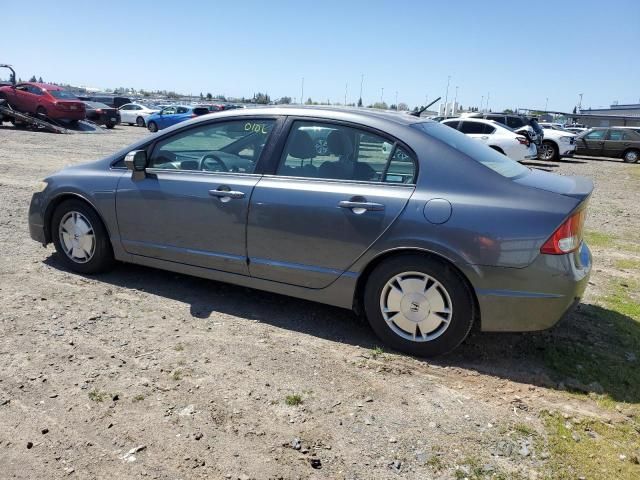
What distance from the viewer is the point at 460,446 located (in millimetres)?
2682

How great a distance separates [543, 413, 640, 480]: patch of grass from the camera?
2521 millimetres

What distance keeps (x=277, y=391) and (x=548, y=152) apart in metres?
21.0

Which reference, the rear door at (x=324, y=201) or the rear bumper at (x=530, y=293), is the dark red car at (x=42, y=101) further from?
the rear bumper at (x=530, y=293)

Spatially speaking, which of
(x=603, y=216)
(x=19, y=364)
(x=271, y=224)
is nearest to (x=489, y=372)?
(x=271, y=224)

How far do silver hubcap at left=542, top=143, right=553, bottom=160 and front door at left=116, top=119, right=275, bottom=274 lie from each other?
19.6m

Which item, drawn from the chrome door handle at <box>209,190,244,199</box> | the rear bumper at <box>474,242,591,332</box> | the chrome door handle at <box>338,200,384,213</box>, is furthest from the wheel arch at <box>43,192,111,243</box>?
the rear bumper at <box>474,242,591,332</box>

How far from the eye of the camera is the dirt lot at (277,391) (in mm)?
2555

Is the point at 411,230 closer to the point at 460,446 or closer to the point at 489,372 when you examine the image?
the point at 489,372

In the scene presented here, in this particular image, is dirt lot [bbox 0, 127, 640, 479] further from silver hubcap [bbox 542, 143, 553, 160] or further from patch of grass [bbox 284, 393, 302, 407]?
silver hubcap [bbox 542, 143, 553, 160]

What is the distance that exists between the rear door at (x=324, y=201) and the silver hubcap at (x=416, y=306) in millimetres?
342

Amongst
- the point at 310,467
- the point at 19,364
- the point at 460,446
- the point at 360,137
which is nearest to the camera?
the point at 310,467

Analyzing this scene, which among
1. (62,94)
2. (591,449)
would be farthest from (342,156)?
(62,94)

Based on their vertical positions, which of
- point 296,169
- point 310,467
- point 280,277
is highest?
point 296,169

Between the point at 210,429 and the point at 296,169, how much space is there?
1.95 meters
